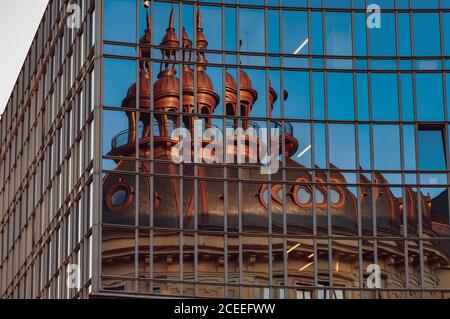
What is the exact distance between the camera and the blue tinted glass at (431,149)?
247 feet

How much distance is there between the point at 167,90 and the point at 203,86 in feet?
7.08

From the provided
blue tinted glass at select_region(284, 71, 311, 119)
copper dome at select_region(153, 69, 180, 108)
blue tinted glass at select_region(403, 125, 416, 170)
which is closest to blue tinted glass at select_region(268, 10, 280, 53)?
blue tinted glass at select_region(284, 71, 311, 119)

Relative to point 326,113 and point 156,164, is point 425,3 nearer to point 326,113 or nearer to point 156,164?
point 326,113

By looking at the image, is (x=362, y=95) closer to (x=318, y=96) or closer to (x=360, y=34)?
(x=318, y=96)

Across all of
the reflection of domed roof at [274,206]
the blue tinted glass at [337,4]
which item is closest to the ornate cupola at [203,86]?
the reflection of domed roof at [274,206]

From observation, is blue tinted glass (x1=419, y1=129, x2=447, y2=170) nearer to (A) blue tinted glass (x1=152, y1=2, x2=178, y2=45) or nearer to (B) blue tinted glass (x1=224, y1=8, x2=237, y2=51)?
(B) blue tinted glass (x1=224, y1=8, x2=237, y2=51)

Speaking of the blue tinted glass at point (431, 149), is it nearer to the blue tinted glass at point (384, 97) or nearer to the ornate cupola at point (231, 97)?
the blue tinted glass at point (384, 97)

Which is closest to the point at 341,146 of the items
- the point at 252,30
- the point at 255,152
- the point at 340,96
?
the point at 340,96

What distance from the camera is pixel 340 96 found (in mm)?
75562

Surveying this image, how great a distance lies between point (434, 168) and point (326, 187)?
4821 millimetres

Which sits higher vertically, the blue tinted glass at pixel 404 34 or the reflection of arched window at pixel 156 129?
the blue tinted glass at pixel 404 34

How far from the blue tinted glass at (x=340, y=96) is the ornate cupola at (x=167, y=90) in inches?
267
